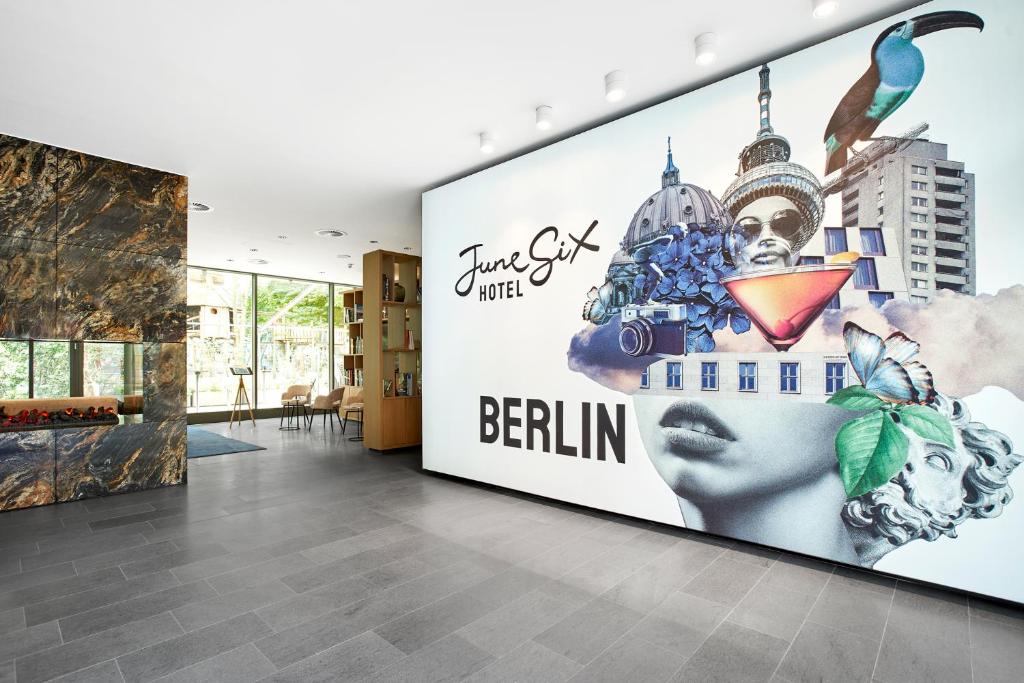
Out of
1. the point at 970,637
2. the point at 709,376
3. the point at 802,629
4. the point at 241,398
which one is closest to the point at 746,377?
the point at 709,376

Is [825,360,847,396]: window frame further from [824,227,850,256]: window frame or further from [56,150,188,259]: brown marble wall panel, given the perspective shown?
[56,150,188,259]: brown marble wall panel

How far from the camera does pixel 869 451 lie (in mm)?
2967

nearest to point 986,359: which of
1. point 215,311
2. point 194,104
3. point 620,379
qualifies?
point 620,379

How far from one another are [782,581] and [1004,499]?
3.87ft

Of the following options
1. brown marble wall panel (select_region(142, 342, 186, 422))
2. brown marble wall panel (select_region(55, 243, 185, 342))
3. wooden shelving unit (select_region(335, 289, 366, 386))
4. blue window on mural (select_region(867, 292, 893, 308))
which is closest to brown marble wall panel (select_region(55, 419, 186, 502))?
brown marble wall panel (select_region(142, 342, 186, 422))

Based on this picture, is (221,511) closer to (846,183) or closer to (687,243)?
(687,243)

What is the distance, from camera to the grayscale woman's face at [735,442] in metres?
3.15

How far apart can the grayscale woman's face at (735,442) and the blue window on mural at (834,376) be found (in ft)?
0.41

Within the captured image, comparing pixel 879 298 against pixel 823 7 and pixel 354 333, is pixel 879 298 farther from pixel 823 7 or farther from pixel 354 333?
pixel 354 333

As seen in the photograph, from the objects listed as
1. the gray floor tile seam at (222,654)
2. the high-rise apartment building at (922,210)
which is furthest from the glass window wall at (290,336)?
the high-rise apartment building at (922,210)

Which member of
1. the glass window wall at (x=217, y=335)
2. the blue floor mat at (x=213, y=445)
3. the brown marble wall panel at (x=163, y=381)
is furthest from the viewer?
the glass window wall at (x=217, y=335)

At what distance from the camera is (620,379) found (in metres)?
4.04

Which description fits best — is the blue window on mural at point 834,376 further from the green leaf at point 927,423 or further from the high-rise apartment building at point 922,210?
the high-rise apartment building at point 922,210

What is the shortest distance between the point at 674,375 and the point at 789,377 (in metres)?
0.77
